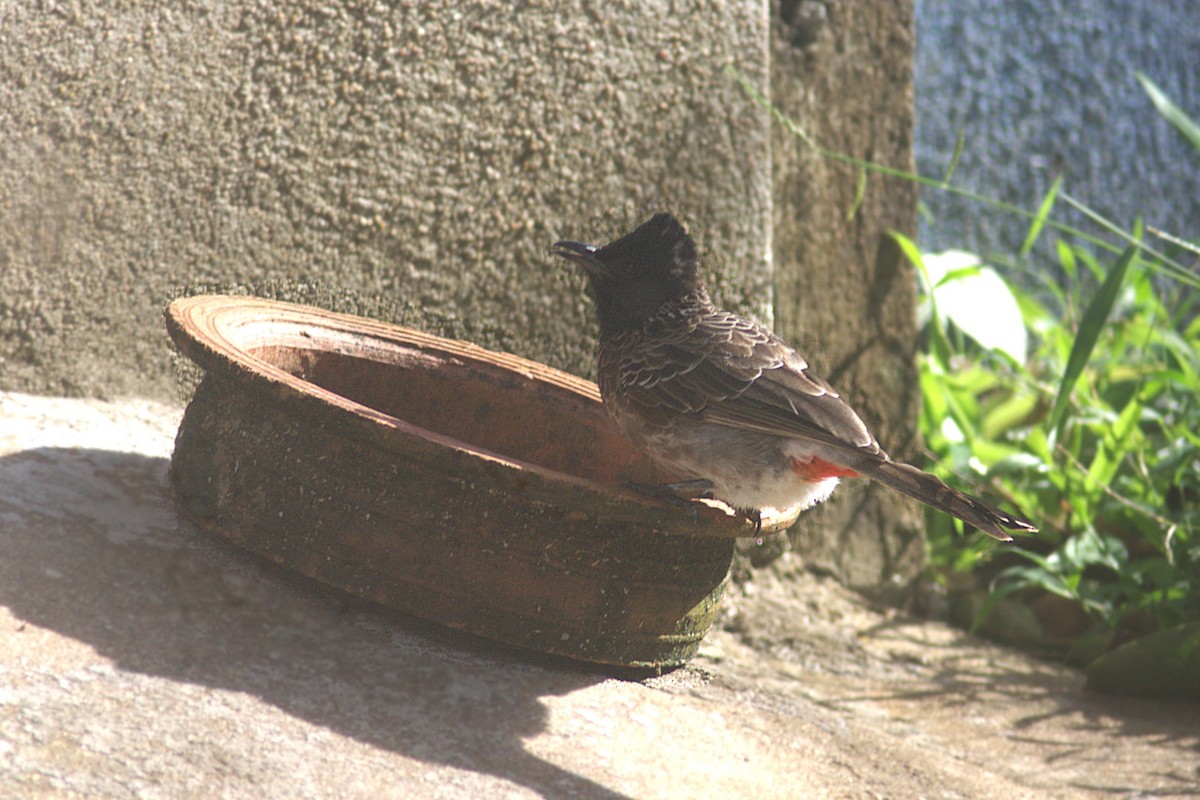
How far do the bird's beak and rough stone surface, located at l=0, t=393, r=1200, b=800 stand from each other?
1048mm

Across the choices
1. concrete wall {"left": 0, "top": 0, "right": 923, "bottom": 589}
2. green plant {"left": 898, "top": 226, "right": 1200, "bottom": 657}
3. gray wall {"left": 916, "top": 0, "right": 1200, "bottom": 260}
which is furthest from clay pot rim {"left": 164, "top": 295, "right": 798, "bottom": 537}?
gray wall {"left": 916, "top": 0, "right": 1200, "bottom": 260}

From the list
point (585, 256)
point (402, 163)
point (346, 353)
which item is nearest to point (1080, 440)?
point (585, 256)

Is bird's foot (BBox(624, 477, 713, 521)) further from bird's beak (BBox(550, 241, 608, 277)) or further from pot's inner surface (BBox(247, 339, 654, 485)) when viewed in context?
Result: bird's beak (BBox(550, 241, 608, 277))

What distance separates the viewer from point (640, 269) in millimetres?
2971

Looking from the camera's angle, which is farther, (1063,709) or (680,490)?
(1063,709)

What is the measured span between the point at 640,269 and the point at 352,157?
1031mm

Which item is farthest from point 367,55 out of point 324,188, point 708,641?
point 708,641

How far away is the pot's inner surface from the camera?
2941 millimetres

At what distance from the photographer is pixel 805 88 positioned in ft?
13.3

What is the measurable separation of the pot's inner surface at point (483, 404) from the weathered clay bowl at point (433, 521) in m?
0.40

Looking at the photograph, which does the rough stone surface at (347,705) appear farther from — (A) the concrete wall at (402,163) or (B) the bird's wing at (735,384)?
(B) the bird's wing at (735,384)

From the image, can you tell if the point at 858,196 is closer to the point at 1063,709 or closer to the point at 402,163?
the point at 402,163

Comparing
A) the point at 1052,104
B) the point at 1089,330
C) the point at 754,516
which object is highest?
the point at 1052,104

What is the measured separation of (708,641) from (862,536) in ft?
3.29
